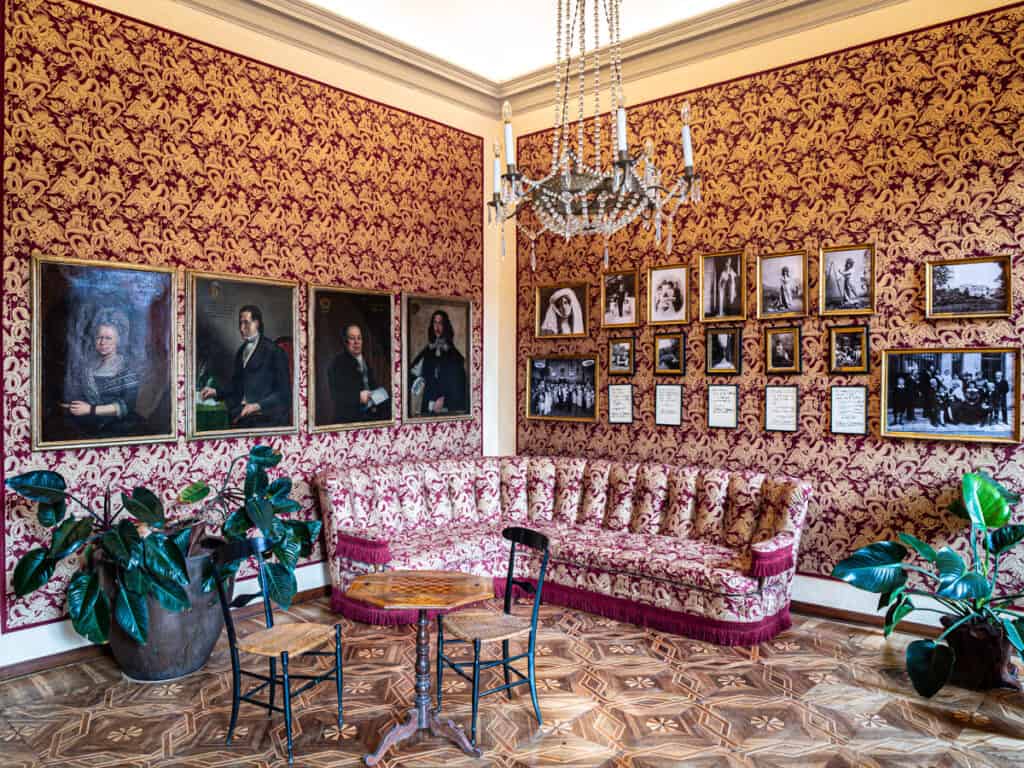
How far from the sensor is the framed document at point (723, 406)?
5691 mm

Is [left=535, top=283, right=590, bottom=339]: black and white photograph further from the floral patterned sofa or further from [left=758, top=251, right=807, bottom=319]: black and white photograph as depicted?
[left=758, top=251, right=807, bottom=319]: black and white photograph

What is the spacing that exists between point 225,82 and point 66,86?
1.05 metres

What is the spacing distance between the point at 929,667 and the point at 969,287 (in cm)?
241

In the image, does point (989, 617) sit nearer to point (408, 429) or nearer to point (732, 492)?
point (732, 492)

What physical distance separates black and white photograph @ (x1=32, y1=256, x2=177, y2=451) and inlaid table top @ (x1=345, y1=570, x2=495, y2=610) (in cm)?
205

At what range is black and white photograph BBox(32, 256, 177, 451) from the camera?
4305mm

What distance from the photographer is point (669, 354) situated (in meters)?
6.04

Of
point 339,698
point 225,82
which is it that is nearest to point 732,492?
point 339,698

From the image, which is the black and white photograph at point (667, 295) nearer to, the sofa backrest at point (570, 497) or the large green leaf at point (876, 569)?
the sofa backrest at point (570, 497)

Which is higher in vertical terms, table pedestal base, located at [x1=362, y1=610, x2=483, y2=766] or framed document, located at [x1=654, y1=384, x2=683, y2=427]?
framed document, located at [x1=654, y1=384, x2=683, y2=427]

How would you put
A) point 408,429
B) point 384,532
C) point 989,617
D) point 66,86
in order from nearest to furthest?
point 989,617, point 66,86, point 384,532, point 408,429

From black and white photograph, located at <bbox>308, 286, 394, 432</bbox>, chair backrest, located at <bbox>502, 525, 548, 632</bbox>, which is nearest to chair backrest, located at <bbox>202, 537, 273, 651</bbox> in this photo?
chair backrest, located at <bbox>502, 525, 548, 632</bbox>

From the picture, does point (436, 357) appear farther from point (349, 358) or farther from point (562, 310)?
point (562, 310)

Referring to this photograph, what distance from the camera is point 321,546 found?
5785 mm
